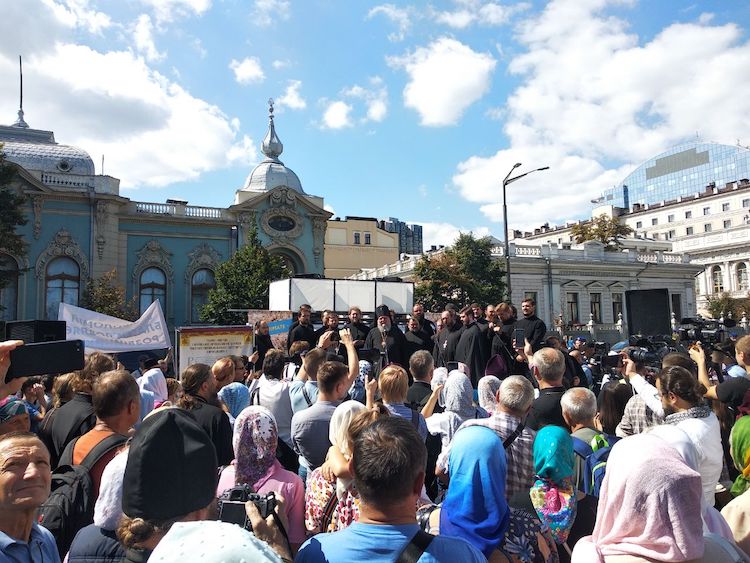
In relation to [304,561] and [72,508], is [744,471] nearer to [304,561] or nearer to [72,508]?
[304,561]

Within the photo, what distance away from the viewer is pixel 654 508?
2.34 metres

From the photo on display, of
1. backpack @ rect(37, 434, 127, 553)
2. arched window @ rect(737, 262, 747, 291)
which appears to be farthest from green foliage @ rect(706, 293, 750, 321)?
backpack @ rect(37, 434, 127, 553)

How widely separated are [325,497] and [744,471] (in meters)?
2.70

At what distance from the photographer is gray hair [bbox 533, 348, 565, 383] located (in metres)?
4.91

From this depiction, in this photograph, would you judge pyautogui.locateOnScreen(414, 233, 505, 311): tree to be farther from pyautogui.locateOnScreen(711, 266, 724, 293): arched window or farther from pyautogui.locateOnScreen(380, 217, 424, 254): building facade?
pyautogui.locateOnScreen(380, 217, 424, 254): building facade

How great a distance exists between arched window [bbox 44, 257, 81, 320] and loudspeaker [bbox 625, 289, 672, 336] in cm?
2911

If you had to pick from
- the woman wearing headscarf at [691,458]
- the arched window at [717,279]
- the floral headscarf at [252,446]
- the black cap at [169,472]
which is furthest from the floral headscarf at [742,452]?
the arched window at [717,279]

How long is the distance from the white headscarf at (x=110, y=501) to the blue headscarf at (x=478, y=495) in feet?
5.17

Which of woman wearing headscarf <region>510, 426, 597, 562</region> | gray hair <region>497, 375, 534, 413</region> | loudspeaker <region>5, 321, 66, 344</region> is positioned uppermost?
loudspeaker <region>5, 321, 66, 344</region>

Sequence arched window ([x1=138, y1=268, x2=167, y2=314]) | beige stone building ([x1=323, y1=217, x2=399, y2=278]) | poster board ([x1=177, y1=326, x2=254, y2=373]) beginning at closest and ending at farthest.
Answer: poster board ([x1=177, y1=326, x2=254, y2=373]) → arched window ([x1=138, y1=268, x2=167, y2=314]) → beige stone building ([x1=323, y1=217, x2=399, y2=278])

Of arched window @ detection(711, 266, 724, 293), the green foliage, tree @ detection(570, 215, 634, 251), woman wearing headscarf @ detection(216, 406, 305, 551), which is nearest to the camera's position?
woman wearing headscarf @ detection(216, 406, 305, 551)

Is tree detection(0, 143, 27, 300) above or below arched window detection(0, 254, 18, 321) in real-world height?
above

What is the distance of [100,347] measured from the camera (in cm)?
1087

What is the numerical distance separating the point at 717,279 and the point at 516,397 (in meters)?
73.4
